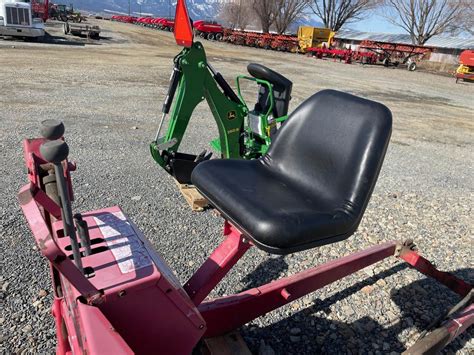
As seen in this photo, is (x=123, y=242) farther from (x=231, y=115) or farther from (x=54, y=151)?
(x=231, y=115)

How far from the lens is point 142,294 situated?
4.33 feet

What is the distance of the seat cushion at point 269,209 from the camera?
4.80 ft

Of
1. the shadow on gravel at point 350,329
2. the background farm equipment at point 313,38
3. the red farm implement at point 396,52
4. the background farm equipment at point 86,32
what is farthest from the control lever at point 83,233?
the background farm equipment at point 313,38

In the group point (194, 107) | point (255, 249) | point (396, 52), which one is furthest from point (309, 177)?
point (396, 52)

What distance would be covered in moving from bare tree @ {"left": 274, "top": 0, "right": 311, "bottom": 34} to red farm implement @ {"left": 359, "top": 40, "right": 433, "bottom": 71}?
17.4 metres

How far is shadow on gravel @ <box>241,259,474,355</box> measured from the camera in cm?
216

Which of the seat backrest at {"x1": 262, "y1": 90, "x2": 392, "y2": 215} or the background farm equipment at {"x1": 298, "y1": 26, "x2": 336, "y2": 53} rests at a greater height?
the background farm equipment at {"x1": 298, "y1": 26, "x2": 336, "y2": 53}

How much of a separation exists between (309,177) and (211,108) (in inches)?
76.7

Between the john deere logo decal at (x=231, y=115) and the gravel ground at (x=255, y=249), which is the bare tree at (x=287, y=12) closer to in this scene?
the gravel ground at (x=255, y=249)

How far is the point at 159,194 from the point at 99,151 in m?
1.32

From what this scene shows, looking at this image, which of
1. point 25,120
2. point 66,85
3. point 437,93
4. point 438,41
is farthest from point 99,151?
point 438,41

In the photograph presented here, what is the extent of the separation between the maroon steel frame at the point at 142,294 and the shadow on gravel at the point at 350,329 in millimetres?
276

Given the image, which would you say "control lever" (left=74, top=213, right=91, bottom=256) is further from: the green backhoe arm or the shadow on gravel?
the green backhoe arm

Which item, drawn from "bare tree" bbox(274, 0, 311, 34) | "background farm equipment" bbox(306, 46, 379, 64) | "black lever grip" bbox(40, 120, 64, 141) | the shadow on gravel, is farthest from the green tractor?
"bare tree" bbox(274, 0, 311, 34)
